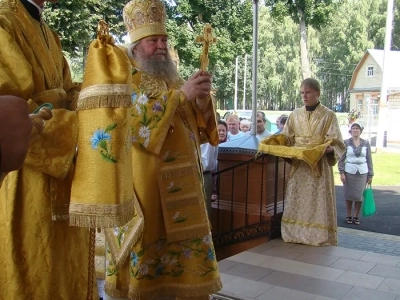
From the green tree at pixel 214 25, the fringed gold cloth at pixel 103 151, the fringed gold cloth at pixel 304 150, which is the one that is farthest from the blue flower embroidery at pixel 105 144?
the green tree at pixel 214 25

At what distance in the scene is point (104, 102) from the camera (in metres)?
1.84

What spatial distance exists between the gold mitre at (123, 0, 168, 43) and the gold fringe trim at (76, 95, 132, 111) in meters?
1.47

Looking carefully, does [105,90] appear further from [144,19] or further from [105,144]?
[144,19]

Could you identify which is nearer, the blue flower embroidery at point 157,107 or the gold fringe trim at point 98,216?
the gold fringe trim at point 98,216

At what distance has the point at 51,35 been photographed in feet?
7.24

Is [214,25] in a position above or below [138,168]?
above

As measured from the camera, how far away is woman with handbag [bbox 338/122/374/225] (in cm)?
747

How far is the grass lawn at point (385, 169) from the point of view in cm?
1243

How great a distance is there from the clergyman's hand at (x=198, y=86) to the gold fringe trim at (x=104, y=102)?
110 cm

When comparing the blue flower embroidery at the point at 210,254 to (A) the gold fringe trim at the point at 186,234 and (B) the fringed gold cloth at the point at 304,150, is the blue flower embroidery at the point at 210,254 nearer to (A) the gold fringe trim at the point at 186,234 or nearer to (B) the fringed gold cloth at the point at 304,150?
(A) the gold fringe trim at the point at 186,234

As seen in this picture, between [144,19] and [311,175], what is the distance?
119 inches

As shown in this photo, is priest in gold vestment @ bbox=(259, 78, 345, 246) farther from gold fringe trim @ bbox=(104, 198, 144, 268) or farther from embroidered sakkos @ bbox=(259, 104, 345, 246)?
gold fringe trim @ bbox=(104, 198, 144, 268)

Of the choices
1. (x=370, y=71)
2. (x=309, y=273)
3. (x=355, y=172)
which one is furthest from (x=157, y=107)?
(x=370, y=71)

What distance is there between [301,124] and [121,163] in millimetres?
3984
